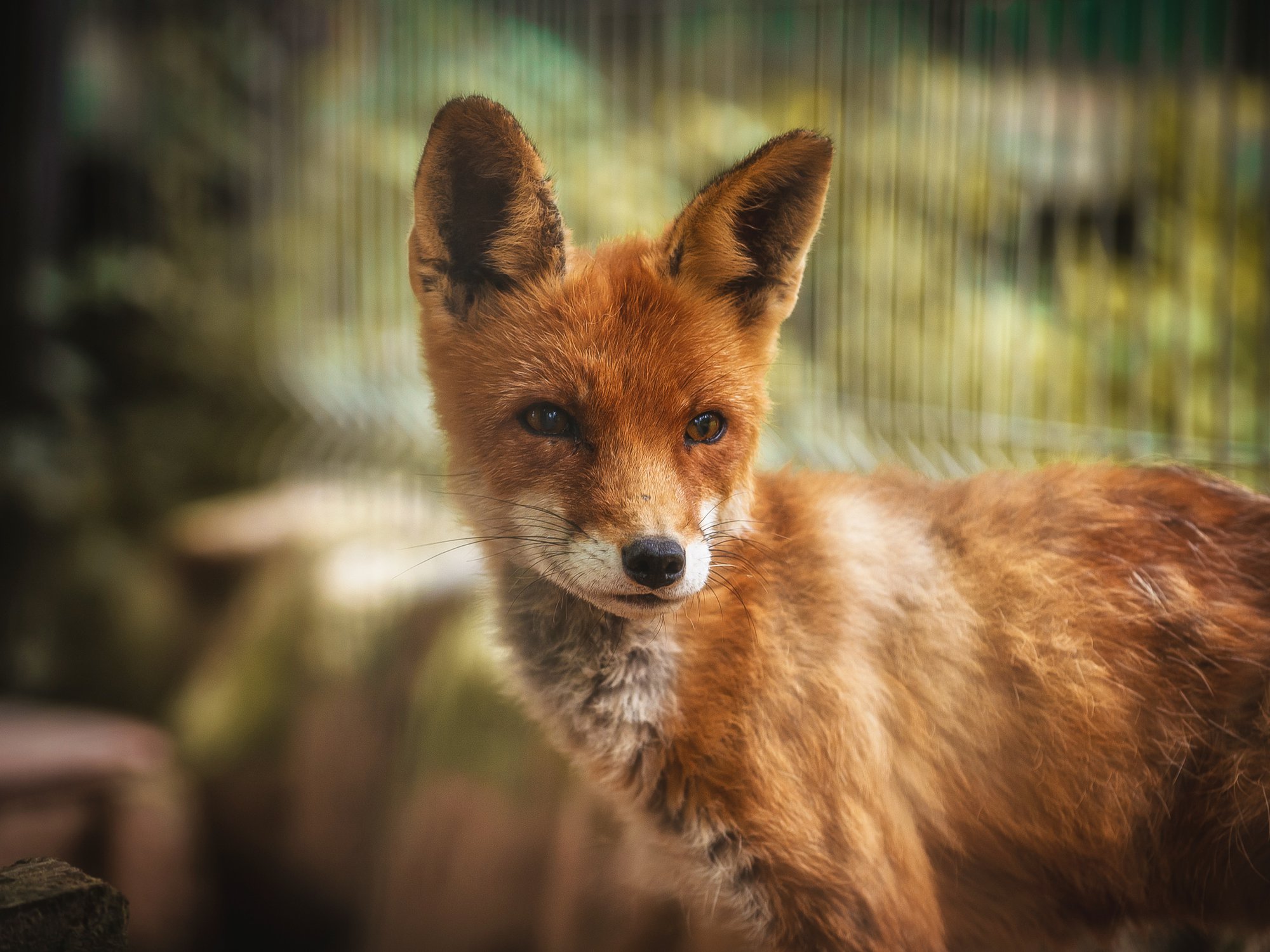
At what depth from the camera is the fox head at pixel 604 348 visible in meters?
1.21

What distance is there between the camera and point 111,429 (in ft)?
14.4

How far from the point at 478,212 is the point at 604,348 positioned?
244 millimetres

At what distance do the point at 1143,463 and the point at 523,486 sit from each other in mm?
1129

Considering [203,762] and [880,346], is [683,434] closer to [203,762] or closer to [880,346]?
[880,346]

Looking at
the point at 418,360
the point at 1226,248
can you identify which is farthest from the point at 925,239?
the point at 418,360

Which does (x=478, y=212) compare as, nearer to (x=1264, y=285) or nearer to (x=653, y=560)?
(x=653, y=560)

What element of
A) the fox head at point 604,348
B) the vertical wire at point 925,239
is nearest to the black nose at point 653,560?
the fox head at point 604,348

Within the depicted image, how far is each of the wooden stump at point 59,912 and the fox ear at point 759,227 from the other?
114 cm

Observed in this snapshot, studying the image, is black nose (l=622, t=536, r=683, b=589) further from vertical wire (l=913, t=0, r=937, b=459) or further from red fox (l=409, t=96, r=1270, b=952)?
vertical wire (l=913, t=0, r=937, b=459)

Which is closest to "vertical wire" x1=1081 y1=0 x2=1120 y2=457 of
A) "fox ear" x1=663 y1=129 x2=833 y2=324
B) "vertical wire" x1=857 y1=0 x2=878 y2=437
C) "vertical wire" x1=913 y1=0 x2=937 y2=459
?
"vertical wire" x1=913 y1=0 x2=937 y2=459

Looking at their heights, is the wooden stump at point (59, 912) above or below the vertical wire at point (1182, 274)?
below

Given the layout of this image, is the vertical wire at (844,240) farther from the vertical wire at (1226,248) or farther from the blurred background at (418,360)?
the vertical wire at (1226,248)

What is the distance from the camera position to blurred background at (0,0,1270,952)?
80.1 inches

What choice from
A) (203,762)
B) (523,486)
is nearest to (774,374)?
(523,486)
